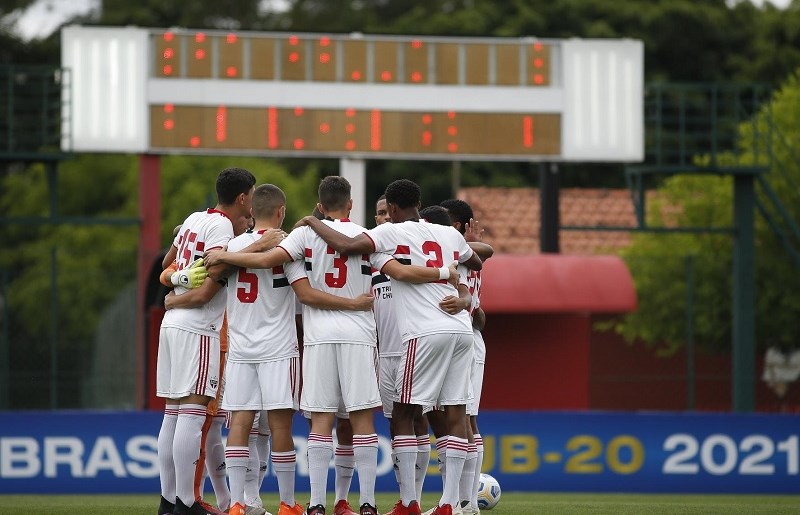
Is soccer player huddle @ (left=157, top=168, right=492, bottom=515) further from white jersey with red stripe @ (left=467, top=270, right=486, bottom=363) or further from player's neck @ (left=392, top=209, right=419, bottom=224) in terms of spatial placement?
white jersey with red stripe @ (left=467, top=270, right=486, bottom=363)

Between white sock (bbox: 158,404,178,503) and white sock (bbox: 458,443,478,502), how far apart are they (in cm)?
206

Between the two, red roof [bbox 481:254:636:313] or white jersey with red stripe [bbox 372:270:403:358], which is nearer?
white jersey with red stripe [bbox 372:270:403:358]

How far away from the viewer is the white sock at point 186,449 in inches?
370

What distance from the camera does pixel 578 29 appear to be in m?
41.5

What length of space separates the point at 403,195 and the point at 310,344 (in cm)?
121

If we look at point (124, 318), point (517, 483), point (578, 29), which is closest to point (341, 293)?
point (517, 483)

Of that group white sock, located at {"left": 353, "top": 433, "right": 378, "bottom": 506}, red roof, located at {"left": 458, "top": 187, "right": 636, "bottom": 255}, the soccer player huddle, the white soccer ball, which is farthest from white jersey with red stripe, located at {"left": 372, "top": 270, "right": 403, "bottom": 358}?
red roof, located at {"left": 458, "top": 187, "right": 636, "bottom": 255}

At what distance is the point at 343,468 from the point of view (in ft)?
32.4

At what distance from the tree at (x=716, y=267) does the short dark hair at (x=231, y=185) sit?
51.3 feet

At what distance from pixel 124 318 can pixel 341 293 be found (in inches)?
604

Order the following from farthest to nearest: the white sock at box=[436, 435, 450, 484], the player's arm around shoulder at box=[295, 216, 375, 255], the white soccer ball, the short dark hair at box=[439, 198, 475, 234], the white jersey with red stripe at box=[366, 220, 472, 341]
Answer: the white soccer ball, the short dark hair at box=[439, 198, 475, 234], the white sock at box=[436, 435, 450, 484], the white jersey with red stripe at box=[366, 220, 472, 341], the player's arm around shoulder at box=[295, 216, 375, 255]

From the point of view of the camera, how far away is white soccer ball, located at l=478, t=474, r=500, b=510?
37.5 feet

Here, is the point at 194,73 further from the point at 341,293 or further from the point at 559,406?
the point at 341,293

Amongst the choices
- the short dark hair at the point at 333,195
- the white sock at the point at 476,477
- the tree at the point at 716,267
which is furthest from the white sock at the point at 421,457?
the tree at the point at 716,267
